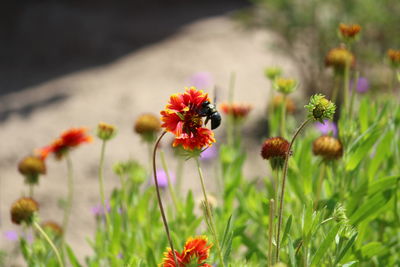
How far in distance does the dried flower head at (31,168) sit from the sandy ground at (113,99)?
1.41 meters

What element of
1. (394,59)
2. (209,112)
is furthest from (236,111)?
(209,112)

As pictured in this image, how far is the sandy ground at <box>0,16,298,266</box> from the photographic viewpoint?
3596 mm

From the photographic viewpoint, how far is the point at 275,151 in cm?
105

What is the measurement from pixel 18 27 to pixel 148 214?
5132 millimetres

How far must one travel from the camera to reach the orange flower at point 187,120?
0.92 meters

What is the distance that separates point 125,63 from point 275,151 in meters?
4.64

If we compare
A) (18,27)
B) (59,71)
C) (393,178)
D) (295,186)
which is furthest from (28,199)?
(18,27)

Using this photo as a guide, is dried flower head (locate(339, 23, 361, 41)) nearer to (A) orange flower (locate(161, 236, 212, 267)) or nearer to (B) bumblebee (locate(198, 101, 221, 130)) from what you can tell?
(B) bumblebee (locate(198, 101, 221, 130))

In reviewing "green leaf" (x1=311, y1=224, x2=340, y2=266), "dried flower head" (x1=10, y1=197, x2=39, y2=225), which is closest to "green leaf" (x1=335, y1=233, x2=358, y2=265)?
"green leaf" (x1=311, y1=224, x2=340, y2=266)

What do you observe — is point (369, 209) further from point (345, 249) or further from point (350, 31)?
point (350, 31)

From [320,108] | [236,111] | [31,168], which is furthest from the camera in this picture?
[236,111]

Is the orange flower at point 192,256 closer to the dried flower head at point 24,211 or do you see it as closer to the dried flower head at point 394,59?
the dried flower head at point 24,211

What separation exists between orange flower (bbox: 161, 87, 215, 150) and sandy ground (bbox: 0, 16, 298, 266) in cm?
224

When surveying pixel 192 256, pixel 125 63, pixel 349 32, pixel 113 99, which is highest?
pixel 125 63
